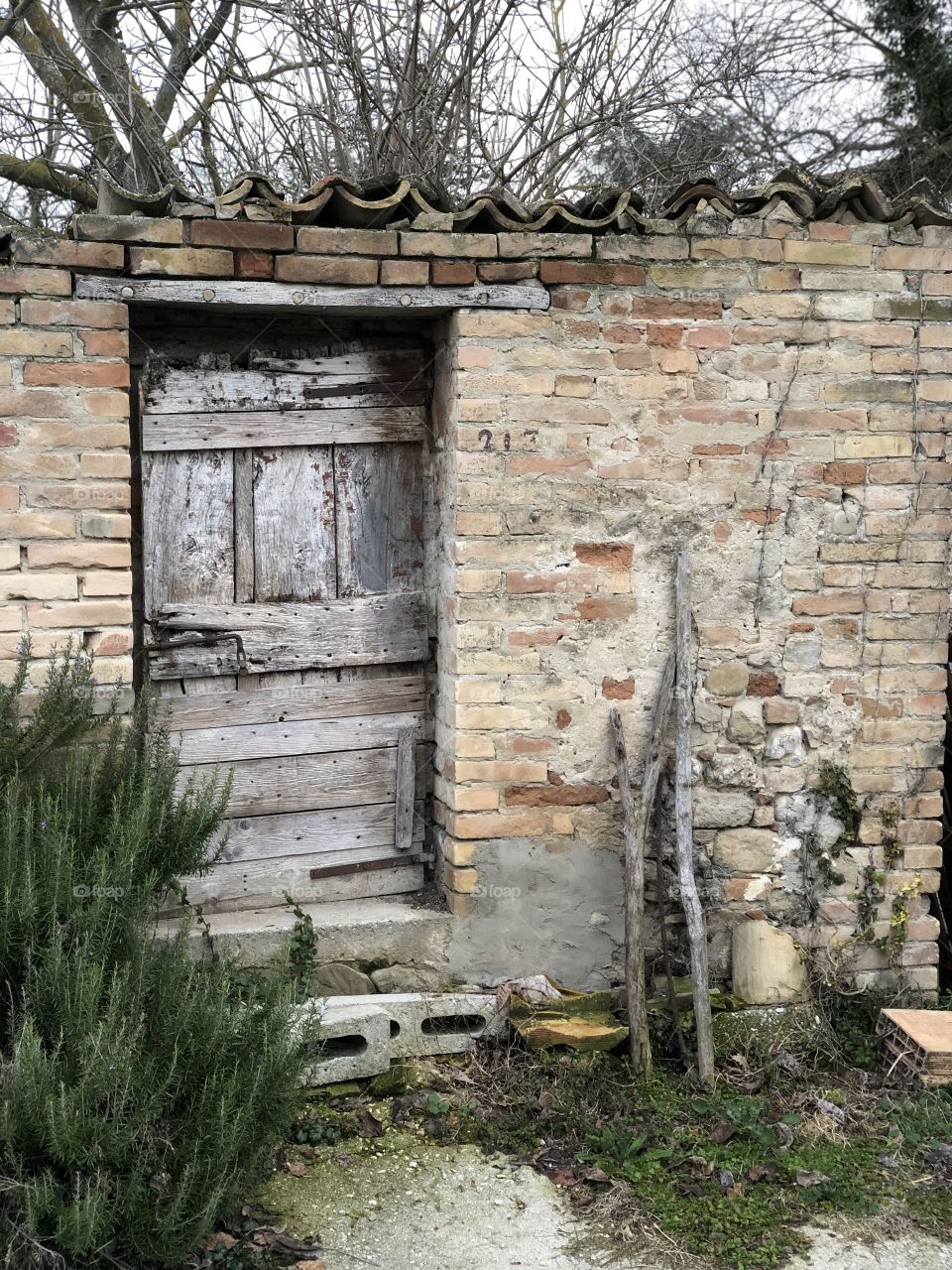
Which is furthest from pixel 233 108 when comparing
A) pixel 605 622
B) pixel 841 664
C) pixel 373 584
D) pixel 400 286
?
pixel 841 664

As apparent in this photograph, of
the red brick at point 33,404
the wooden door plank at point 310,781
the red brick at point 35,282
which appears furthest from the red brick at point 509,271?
the wooden door plank at point 310,781

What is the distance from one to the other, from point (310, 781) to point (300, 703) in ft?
0.99

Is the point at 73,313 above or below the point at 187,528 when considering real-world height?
above

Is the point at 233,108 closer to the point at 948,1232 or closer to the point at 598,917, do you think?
the point at 598,917

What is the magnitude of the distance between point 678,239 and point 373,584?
168 centimetres

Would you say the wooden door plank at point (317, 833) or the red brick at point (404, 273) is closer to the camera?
the red brick at point (404, 273)

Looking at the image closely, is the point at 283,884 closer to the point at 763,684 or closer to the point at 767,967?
the point at 767,967

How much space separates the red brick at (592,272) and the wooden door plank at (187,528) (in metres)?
1.32

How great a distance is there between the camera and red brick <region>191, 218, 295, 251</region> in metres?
3.61

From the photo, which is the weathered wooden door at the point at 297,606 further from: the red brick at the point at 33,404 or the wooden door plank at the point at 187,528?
the red brick at the point at 33,404

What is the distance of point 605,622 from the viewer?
4.07m

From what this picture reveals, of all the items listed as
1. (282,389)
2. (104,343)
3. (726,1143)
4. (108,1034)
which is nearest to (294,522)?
(282,389)

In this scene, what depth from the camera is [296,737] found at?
13.7ft

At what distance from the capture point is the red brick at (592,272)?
391 centimetres
